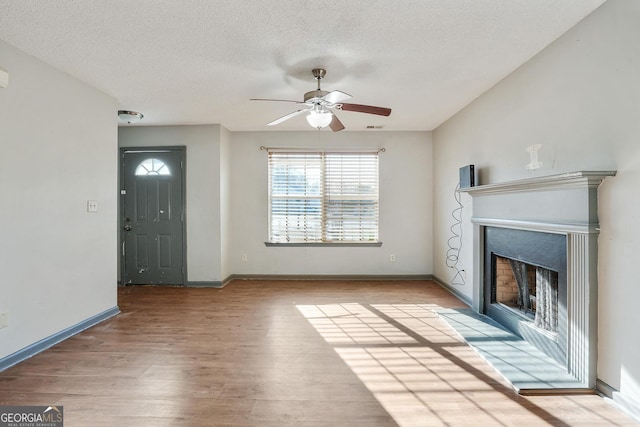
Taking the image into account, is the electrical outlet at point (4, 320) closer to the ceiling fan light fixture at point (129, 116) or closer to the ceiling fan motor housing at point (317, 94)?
the ceiling fan light fixture at point (129, 116)

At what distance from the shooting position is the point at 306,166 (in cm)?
500

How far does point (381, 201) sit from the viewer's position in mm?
4977

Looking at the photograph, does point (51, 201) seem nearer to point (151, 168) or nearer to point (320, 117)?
point (151, 168)

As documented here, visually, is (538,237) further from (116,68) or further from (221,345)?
(116,68)

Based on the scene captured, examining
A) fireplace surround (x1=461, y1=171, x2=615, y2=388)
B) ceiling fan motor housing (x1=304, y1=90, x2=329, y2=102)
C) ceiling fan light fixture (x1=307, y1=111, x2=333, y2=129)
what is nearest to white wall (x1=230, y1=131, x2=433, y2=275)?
fireplace surround (x1=461, y1=171, x2=615, y2=388)

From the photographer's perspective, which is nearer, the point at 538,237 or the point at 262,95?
the point at 538,237

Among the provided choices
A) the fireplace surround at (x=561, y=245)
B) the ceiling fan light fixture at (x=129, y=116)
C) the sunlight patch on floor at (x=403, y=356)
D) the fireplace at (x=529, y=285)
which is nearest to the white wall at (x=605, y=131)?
the fireplace surround at (x=561, y=245)

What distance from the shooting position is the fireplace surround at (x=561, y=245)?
1.95m

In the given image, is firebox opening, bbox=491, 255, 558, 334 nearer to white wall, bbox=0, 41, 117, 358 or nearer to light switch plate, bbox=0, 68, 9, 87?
white wall, bbox=0, 41, 117, 358

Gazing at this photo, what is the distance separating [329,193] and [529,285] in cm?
295

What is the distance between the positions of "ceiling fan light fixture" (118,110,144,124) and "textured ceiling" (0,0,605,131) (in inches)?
16.5

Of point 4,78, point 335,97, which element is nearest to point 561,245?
point 335,97

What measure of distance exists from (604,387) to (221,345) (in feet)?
8.83

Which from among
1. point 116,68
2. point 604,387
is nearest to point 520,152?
point 604,387
